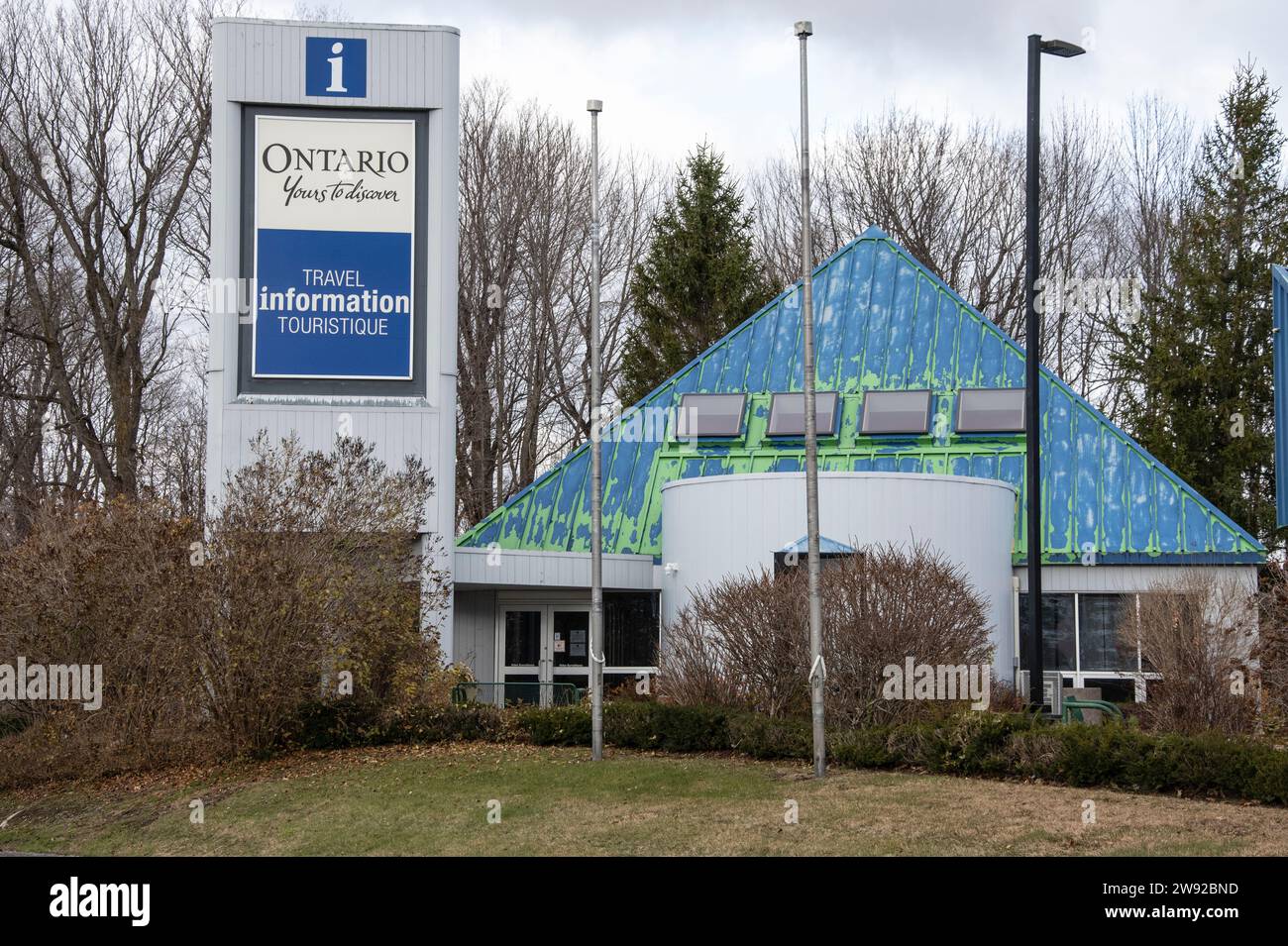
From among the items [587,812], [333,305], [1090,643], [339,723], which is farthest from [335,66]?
[1090,643]

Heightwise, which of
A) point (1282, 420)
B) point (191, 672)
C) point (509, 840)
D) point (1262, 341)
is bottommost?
point (509, 840)

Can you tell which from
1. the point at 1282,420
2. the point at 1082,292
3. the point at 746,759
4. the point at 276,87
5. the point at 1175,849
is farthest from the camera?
the point at 1082,292

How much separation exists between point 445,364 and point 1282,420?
15218 mm

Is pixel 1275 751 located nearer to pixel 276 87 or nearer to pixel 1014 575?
pixel 1014 575

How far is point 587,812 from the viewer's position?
45.3ft

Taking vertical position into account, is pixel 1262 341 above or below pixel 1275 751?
above

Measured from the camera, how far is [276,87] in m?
22.6

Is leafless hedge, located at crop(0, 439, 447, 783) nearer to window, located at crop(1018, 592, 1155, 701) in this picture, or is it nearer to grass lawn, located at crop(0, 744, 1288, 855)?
grass lawn, located at crop(0, 744, 1288, 855)

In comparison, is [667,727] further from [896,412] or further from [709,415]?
[709,415]

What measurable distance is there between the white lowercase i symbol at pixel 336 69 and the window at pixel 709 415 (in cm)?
871

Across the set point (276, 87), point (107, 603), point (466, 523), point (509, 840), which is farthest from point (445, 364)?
point (466, 523)

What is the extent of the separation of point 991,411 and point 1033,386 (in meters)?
7.64

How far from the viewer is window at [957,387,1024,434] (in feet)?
83.0

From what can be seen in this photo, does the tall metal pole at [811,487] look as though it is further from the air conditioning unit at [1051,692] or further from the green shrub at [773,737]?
the air conditioning unit at [1051,692]
